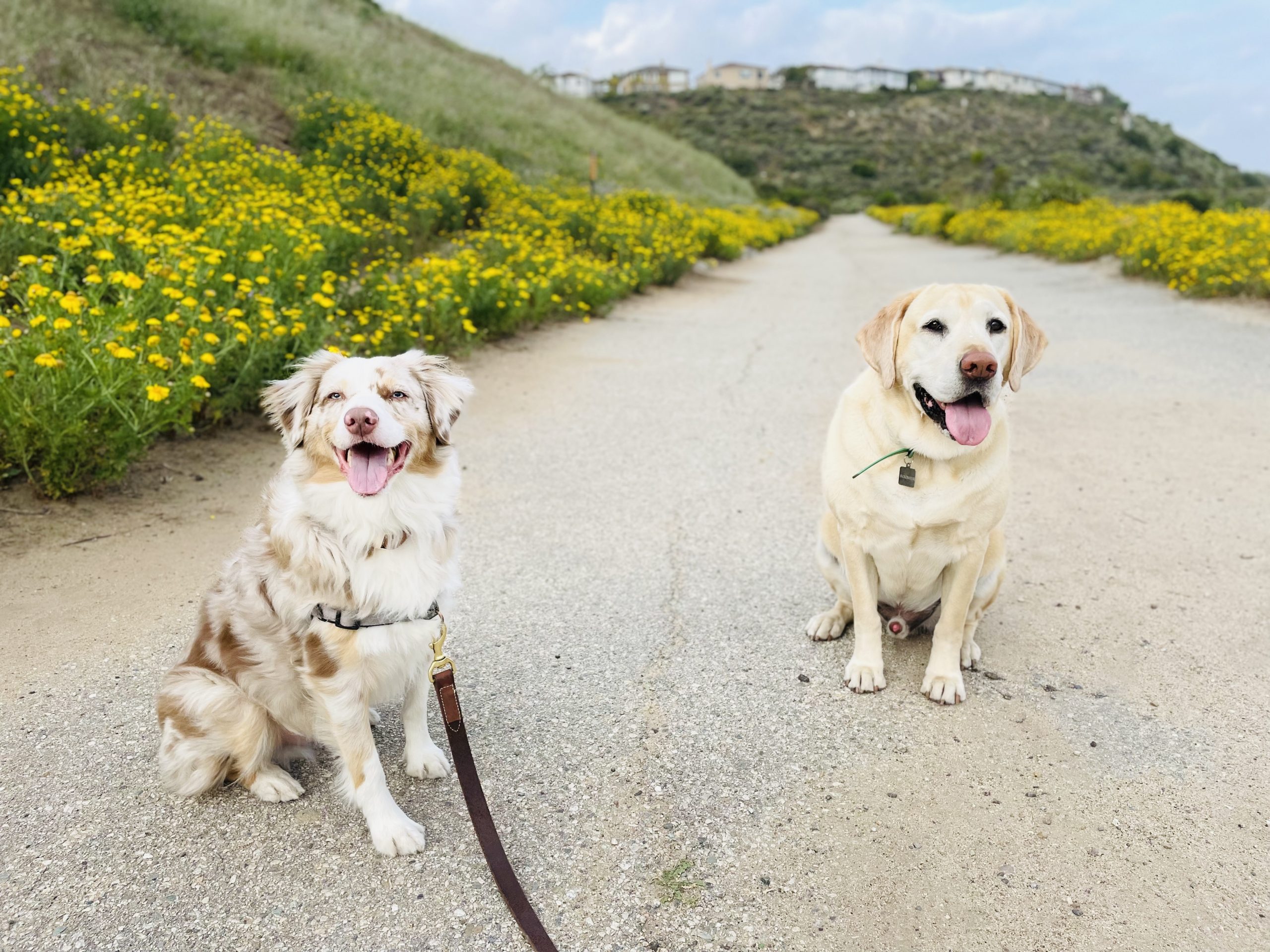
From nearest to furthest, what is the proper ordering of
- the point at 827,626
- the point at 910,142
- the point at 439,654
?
1. the point at 439,654
2. the point at 827,626
3. the point at 910,142

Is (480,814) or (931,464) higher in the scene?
(931,464)

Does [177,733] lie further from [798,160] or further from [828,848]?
[798,160]

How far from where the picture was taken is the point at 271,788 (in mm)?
2471

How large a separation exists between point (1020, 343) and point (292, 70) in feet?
61.3

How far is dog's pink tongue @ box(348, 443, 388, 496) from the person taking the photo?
7.08 feet

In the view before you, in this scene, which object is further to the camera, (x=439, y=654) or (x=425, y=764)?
(x=425, y=764)

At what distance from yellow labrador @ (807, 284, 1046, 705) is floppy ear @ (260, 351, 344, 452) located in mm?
1799

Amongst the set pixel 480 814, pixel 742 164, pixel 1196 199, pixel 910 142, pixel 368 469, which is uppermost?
pixel 910 142

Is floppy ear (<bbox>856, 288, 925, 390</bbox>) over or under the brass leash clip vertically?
over

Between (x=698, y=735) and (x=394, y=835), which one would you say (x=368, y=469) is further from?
(x=698, y=735)

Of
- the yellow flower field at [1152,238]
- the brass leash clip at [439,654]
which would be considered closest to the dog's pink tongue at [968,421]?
the brass leash clip at [439,654]

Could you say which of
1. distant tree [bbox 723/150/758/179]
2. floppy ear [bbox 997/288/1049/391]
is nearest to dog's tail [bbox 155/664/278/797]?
floppy ear [bbox 997/288/1049/391]

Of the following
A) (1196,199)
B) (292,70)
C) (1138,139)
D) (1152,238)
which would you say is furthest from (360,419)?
(1138,139)

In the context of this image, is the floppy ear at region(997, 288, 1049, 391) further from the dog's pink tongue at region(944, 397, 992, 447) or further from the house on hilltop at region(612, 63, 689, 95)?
the house on hilltop at region(612, 63, 689, 95)
